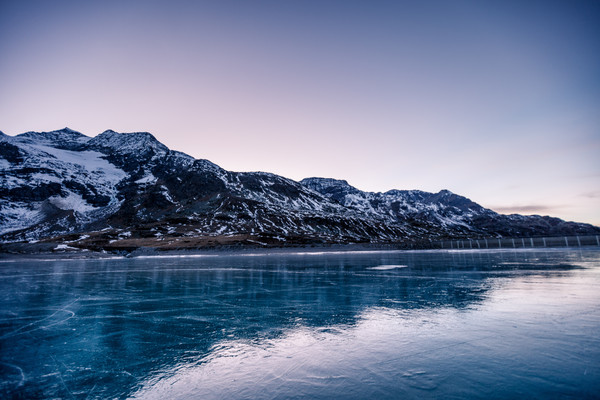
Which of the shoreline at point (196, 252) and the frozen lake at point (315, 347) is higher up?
the shoreline at point (196, 252)

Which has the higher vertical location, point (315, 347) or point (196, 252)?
point (196, 252)

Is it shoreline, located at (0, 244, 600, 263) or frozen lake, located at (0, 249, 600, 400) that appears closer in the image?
frozen lake, located at (0, 249, 600, 400)

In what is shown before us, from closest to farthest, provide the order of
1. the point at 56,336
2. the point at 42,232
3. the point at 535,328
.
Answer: the point at 535,328 → the point at 56,336 → the point at 42,232

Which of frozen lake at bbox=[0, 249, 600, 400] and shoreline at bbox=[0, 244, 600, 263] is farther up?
shoreline at bbox=[0, 244, 600, 263]

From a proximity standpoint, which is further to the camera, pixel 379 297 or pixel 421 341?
pixel 379 297

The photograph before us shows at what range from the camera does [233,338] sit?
35.4 ft

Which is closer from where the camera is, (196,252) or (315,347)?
(315,347)

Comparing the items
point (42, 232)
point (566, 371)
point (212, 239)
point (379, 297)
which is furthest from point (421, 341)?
point (42, 232)

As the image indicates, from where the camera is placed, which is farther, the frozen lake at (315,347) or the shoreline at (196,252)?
the shoreline at (196,252)

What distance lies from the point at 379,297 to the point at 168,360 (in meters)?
12.4

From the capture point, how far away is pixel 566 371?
7.04m

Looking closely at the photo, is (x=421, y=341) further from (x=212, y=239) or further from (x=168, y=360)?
(x=212, y=239)

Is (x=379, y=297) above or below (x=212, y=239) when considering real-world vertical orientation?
below

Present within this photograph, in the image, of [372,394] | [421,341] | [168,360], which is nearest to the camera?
[372,394]
